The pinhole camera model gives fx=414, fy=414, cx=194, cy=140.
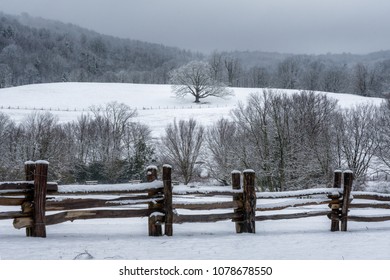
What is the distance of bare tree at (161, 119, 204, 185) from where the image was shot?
50.6 m

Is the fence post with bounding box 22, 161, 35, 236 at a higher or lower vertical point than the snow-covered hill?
lower

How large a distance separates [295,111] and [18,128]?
3392 centimetres

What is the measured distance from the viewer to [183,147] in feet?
173

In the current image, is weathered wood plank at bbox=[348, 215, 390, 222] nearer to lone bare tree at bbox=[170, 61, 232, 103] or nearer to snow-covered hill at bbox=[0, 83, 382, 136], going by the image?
snow-covered hill at bbox=[0, 83, 382, 136]

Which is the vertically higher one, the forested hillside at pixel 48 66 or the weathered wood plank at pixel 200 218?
the forested hillside at pixel 48 66

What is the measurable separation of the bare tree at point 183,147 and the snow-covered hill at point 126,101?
230 inches

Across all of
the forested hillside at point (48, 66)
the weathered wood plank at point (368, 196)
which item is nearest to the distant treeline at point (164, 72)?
the forested hillside at point (48, 66)

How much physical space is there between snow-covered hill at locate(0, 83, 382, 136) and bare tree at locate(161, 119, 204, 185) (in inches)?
230

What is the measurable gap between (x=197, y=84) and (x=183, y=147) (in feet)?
139

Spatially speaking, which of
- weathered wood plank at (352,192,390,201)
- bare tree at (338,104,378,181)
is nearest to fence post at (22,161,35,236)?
weathered wood plank at (352,192,390,201)

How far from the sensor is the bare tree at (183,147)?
50.6 metres

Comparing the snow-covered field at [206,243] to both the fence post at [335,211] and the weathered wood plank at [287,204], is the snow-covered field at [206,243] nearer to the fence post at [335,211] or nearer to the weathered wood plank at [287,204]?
the fence post at [335,211]

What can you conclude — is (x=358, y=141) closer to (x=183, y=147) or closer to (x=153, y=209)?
(x=183, y=147)

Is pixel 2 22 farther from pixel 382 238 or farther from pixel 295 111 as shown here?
pixel 382 238
